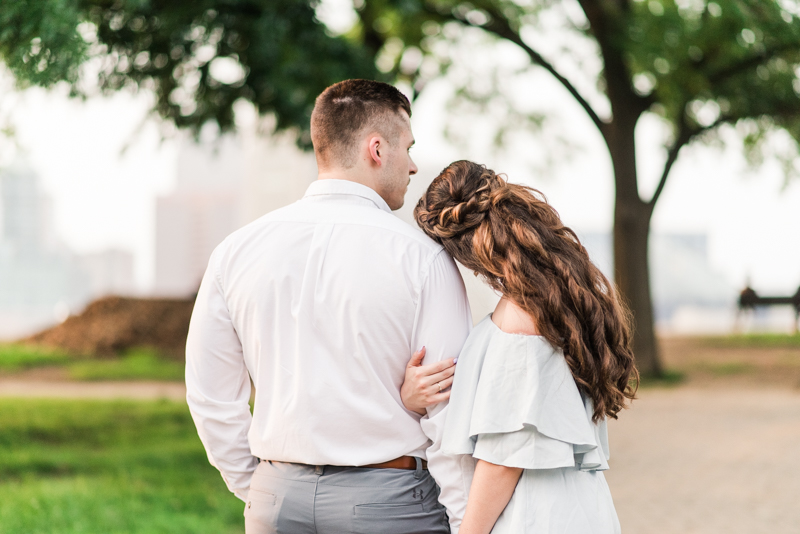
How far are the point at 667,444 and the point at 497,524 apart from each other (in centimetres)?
737

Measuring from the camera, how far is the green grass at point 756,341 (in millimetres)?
18109

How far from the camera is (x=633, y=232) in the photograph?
1403 cm

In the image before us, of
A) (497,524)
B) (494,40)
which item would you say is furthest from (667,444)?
(494,40)

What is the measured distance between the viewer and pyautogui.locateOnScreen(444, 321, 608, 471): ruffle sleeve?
1703mm

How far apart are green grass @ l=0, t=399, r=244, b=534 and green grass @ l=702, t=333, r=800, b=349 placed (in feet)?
47.6

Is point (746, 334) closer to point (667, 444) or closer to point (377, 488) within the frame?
point (667, 444)

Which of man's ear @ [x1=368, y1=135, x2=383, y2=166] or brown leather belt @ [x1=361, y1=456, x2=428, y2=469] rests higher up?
man's ear @ [x1=368, y1=135, x2=383, y2=166]

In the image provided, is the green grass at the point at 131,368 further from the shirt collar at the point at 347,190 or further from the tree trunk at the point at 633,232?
the shirt collar at the point at 347,190

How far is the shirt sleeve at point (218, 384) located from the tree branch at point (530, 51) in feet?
39.9

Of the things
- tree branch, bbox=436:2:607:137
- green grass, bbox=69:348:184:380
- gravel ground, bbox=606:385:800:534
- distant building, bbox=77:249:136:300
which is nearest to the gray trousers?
gravel ground, bbox=606:385:800:534

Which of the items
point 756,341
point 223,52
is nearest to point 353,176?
point 223,52

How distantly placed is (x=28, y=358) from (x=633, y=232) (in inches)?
471

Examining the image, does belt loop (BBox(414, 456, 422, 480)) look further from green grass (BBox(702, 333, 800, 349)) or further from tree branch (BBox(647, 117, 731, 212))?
green grass (BBox(702, 333, 800, 349))

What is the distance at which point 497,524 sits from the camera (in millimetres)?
1748
